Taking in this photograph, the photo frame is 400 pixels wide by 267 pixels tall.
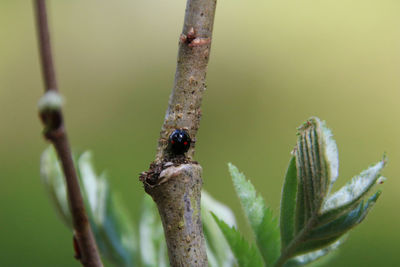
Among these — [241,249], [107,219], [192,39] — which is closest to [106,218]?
[107,219]

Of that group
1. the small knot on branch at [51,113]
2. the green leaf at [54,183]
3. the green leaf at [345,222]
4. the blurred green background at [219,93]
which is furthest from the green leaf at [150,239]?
the blurred green background at [219,93]

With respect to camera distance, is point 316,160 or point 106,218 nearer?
point 316,160

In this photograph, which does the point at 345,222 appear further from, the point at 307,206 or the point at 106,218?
the point at 106,218

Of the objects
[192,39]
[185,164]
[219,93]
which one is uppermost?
[219,93]

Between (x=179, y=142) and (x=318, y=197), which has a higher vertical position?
(x=179, y=142)

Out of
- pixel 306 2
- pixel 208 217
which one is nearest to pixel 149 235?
pixel 208 217

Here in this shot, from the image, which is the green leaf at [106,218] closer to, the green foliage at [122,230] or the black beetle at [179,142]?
the green foliage at [122,230]
